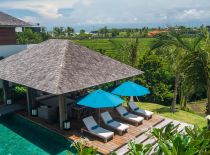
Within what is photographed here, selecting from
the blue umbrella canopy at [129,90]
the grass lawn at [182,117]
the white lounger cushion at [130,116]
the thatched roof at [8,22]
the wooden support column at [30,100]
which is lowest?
the grass lawn at [182,117]

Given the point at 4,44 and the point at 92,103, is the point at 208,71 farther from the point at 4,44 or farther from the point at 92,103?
the point at 4,44

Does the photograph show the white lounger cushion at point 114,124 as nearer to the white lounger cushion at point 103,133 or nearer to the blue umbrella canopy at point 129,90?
the white lounger cushion at point 103,133

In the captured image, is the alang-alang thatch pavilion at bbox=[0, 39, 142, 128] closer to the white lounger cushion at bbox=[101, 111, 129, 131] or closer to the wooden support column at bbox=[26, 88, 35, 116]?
the wooden support column at bbox=[26, 88, 35, 116]

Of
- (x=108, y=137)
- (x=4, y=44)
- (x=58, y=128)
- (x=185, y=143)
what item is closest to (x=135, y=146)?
(x=185, y=143)

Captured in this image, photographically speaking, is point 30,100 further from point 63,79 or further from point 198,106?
point 198,106

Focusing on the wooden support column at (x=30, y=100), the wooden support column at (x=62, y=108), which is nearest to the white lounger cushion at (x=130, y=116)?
the wooden support column at (x=62, y=108)
